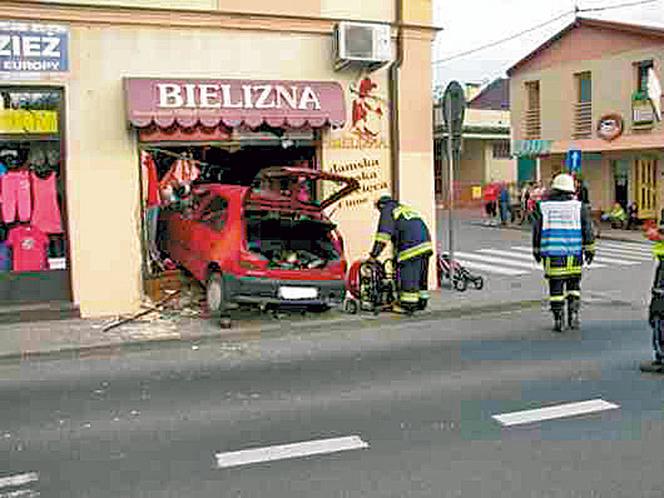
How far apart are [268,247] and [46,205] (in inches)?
132

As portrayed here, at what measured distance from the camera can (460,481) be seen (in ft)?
15.5

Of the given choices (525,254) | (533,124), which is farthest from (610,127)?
(525,254)

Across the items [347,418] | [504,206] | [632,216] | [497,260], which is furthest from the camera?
[504,206]

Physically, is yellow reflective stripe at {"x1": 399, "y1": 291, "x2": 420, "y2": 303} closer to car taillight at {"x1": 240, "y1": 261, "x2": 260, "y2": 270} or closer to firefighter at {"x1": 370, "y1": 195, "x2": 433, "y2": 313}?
firefighter at {"x1": 370, "y1": 195, "x2": 433, "y2": 313}

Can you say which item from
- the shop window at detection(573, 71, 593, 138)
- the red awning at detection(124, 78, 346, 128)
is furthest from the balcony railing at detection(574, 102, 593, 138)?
the red awning at detection(124, 78, 346, 128)

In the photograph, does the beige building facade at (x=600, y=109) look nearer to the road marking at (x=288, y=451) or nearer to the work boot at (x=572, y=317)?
the work boot at (x=572, y=317)

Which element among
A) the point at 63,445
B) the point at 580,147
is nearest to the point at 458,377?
the point at 63,445

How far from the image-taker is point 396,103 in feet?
42.3

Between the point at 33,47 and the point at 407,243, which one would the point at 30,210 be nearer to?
the point at 33,47

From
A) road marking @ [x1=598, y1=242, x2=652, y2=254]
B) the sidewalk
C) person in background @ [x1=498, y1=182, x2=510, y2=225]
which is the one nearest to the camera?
the sidewalk

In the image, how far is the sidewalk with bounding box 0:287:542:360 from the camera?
9.25m

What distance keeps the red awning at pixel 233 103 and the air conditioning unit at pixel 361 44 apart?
530 mm

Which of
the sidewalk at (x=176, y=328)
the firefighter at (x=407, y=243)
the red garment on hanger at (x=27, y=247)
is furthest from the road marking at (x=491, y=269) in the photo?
the red garment on hanger at (x=27, y=247)

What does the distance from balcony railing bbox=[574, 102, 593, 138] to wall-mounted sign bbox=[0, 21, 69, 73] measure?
76.3ft
